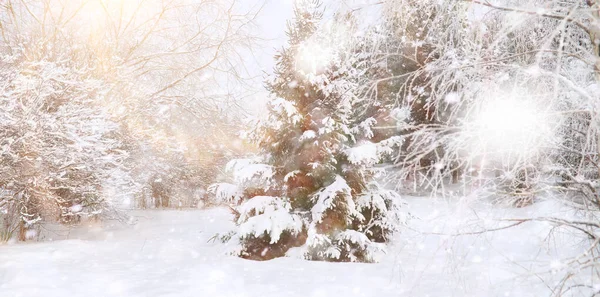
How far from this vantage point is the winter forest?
3.11 metres

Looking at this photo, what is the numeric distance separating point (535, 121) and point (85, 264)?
696cm

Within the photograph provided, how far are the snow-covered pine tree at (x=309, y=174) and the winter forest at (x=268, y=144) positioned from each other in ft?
0.14

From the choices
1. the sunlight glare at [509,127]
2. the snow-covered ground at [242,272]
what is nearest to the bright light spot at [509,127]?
the sunlight glare at [509,127]

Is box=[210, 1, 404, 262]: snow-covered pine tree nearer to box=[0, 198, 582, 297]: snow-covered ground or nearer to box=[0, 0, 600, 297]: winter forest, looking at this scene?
box=[0, 0, 600, 297]: winter forest

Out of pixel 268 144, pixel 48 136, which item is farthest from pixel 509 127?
pixel 48 136

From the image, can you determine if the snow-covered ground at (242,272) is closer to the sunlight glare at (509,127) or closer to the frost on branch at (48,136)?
the sunlight glare at (509,127)

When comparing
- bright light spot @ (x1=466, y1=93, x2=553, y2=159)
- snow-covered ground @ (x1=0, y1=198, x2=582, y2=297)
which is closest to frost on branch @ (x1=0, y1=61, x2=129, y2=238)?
snow-covered ground @ (x1=0, y1=198, x2=582, y2=297)

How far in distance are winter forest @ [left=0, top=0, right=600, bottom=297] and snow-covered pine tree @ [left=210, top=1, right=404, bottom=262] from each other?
0.14ft

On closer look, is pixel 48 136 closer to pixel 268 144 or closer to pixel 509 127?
pixel 268 144

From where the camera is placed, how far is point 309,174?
27.8 feet

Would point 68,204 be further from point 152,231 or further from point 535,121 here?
point 535,121

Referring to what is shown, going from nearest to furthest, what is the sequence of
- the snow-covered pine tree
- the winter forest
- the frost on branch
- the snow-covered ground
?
the winter forest → the snow-covered ground → the frost on branch → the snow-covered pine tree

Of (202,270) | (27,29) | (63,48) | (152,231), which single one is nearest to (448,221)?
(202,270)

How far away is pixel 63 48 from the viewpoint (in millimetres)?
9383
